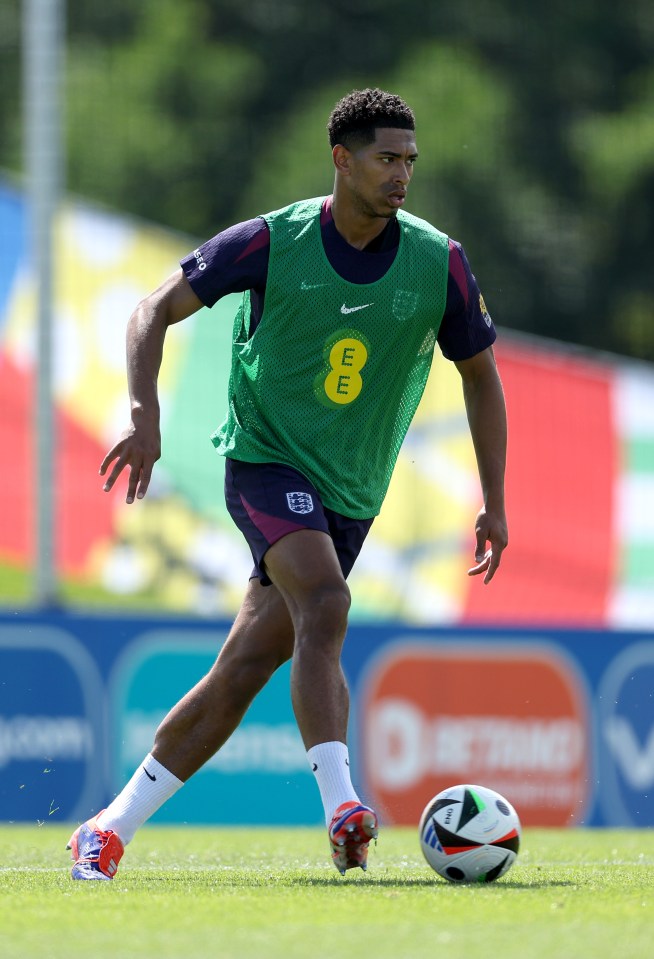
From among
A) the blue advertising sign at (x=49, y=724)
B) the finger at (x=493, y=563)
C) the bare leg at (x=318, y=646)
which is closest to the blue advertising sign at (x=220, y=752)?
the blue advertising sign at (x=49, y=724)

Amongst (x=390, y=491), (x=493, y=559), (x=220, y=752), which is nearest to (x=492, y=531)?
(x=493, y=559)

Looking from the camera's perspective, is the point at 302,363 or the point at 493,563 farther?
the point at 493,563

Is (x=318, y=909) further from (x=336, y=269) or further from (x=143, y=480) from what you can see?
(x=336, y=269)

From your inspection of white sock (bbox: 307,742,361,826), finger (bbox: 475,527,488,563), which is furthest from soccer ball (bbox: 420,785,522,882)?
finger (bbox: 475,527,488,563)

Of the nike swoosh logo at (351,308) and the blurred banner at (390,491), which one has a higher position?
the nike swoosh logo at (351,308)

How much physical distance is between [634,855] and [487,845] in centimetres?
170

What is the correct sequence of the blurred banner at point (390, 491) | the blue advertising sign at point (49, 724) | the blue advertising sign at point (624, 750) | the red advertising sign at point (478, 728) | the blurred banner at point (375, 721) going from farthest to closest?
the blurred banner at point (390, 491) < the blue advertising sign at point (624, 750) < the red advertising sign at point (478, 728) < the blurred banner at point (375, 721) < the blue advertising sign at point (49, 724)

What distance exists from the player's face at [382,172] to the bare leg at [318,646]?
3.54ft

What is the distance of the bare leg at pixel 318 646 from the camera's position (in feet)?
17.2

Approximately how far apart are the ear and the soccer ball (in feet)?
6.19

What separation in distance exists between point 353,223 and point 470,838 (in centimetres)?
186

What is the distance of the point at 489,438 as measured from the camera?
5.91m

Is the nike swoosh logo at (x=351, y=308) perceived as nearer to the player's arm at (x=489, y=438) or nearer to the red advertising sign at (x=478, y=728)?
the player's arm at (x=489, y=438)

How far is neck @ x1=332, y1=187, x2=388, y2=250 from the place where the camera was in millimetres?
5645
